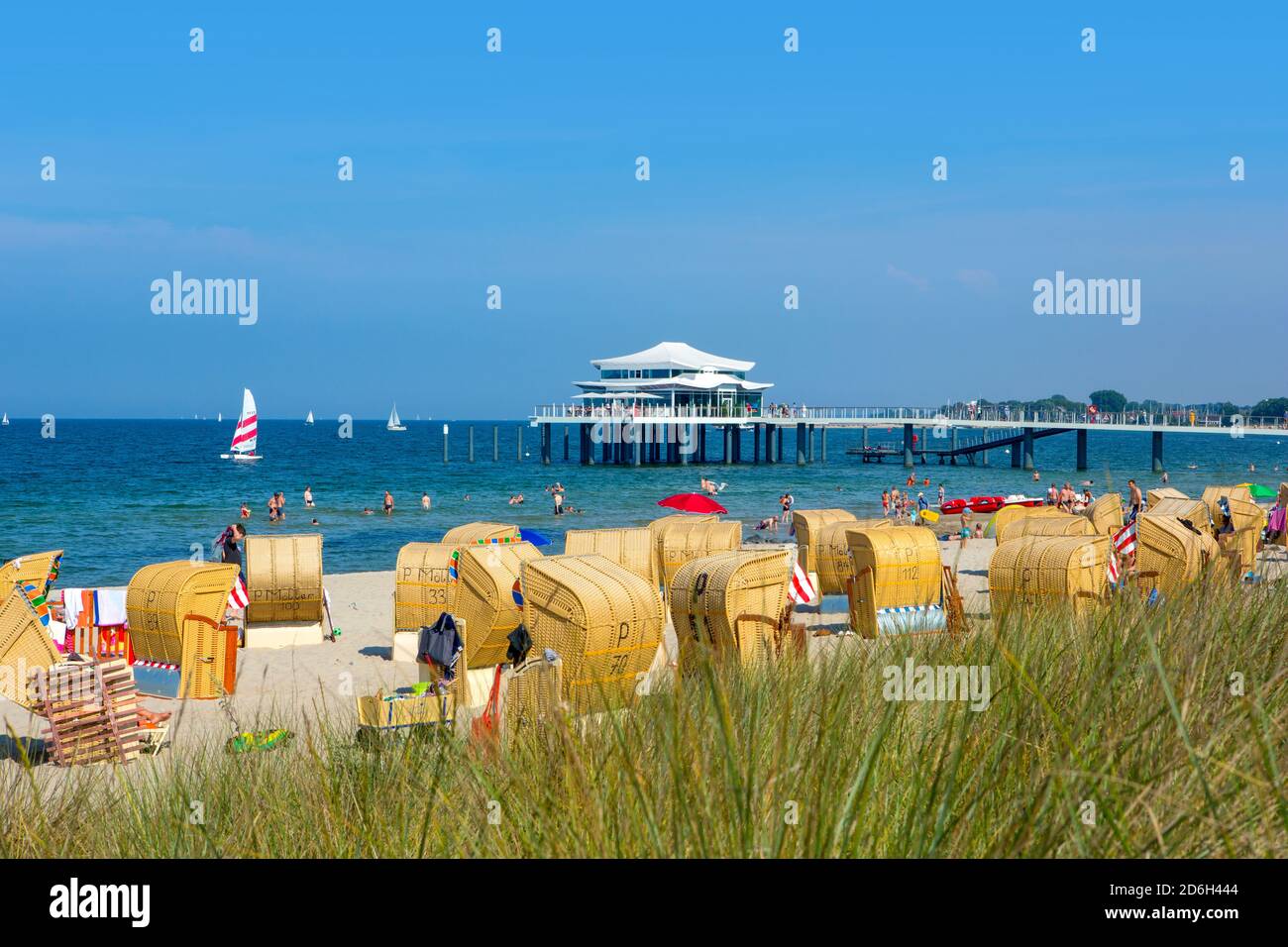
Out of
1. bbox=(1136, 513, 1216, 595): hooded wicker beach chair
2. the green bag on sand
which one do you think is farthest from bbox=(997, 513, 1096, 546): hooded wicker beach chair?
the green bag on sand

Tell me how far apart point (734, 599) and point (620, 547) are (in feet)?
19.9

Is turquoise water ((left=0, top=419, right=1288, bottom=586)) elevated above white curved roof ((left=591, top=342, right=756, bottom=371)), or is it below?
below

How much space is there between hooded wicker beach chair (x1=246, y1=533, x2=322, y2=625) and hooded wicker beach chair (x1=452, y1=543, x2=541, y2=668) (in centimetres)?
353

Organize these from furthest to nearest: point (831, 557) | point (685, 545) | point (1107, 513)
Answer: point (1107, 513) < point (831, 557) < point (685, 545)

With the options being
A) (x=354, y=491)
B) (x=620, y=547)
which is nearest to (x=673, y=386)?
(x=354, y=491)

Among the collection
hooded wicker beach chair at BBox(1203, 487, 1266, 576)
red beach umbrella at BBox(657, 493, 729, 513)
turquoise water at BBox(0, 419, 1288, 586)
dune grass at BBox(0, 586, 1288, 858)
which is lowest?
turquoise water at BBox(0, 419, 1288, 586)

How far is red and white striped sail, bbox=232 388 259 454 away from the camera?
84.6m

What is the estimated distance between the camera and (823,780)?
2939mm

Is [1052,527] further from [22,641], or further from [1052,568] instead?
[22,641]

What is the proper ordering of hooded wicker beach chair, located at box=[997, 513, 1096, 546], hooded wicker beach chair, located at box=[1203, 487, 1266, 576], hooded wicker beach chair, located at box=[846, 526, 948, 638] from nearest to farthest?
1. hooded wicker beach chair, located at box=[846, 526, 948, 638]
2. hooded wicker beach chair, located at box=[997, 513, 1096, 546]
3. hooded wicker beach chair, located at box=[1203, 487, 1266, 576]

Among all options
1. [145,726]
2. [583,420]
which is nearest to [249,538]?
[145,726]

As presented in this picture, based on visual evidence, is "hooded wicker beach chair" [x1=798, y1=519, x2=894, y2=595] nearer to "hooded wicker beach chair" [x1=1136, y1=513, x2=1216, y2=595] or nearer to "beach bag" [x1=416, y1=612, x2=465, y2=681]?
"hooded wicker beach chair" [x1=1136, y1=513, x2=1216, y2=595]

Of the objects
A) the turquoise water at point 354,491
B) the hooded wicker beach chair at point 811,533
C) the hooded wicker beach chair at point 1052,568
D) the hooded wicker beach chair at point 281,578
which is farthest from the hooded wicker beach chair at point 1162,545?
the turquoise water at point 354,491

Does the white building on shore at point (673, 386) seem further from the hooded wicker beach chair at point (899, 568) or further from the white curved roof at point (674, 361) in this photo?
the hooded wicker beach chair at point (899, 568)
